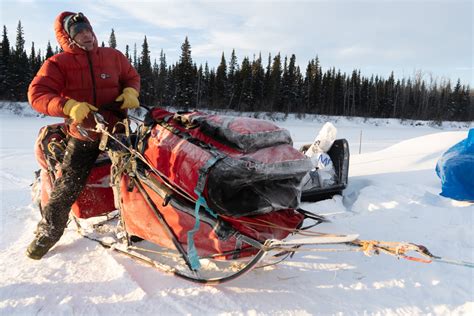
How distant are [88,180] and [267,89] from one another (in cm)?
4150

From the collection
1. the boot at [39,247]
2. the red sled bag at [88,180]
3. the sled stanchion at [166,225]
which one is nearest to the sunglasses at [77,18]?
the red sled bag at [88,180]

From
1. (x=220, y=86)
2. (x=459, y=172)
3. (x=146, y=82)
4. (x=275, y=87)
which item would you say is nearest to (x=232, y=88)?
(x=220, y=86)

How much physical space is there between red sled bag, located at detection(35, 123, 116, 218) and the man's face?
3.03ft

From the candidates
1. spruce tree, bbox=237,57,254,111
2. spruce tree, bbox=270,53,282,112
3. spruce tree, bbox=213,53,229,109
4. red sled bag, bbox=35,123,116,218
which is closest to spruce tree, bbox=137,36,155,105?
spruce tree, bbox=213,53,229,109

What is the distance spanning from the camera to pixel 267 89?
4334cm

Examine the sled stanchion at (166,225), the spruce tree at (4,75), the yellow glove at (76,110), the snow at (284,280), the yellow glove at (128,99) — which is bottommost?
the snow at (284,280)

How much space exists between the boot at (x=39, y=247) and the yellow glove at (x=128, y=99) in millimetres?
1193

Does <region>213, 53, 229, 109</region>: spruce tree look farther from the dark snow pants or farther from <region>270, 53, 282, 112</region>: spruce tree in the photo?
the dark snow pants

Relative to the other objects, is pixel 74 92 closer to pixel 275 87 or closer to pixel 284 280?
pixel 284 280

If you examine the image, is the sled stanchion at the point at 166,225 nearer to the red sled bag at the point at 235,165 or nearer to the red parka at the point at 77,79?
the red sled bag at the point at 235,165

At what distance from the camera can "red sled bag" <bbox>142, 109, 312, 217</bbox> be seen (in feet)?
6.81

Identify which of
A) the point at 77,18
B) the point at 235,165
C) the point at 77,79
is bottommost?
the point at 235,165

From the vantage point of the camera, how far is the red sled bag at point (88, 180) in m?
3.05

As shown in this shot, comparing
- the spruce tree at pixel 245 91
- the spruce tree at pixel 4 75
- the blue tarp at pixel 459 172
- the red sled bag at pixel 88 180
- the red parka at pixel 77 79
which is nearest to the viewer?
the red parka at pixel 77 79
